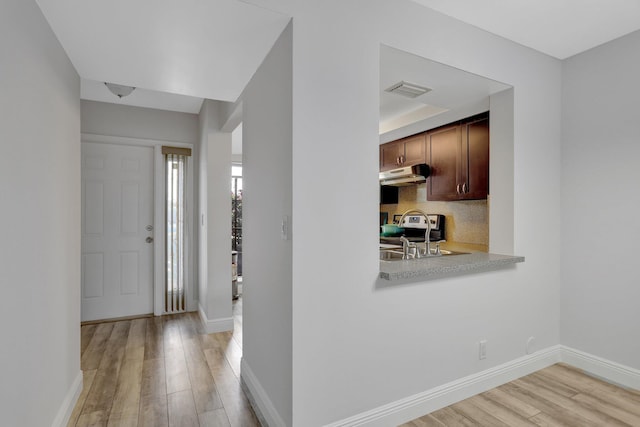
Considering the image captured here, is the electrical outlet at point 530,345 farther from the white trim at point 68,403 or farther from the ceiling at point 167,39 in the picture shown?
the white trim at point 68,403

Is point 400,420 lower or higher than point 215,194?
lower

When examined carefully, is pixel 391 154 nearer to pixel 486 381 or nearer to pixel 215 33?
pixel 486 381

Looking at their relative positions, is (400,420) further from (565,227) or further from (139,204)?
(139,204)

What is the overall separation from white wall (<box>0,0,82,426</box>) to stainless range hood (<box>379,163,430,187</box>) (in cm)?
309

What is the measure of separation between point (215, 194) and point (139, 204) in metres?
1.13

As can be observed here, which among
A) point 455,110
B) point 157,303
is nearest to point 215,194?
point 157,303

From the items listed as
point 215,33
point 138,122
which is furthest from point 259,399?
point 138,122

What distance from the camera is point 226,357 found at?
294 cm

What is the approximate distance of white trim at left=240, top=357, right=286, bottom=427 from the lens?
6.16 feet

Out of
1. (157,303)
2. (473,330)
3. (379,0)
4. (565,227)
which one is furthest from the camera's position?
(157,303)

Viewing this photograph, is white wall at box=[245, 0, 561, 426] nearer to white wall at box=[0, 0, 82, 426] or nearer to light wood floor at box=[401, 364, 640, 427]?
light wood floor at box=[401, 364, 640, 427]

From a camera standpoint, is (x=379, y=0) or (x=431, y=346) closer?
(x=379, y=0)

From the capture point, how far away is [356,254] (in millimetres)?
1828

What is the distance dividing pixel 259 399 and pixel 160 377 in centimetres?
92
